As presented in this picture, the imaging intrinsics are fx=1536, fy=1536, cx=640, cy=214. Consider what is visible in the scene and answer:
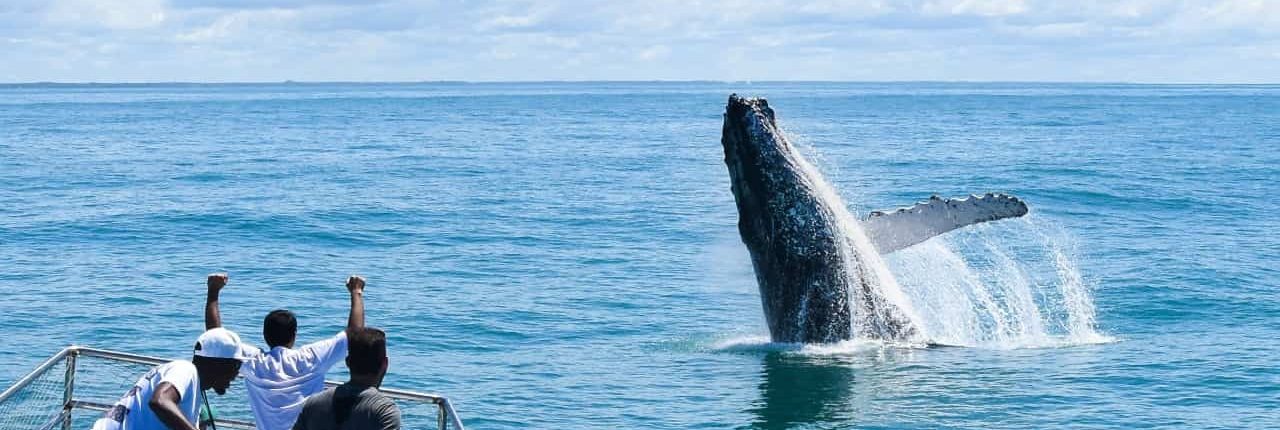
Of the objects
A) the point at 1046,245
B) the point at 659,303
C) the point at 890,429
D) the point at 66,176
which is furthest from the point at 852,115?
the point at 890,429

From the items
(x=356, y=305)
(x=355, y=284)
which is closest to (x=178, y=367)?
(x=356, y=305)

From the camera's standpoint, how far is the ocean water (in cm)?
1484

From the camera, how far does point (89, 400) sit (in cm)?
1277

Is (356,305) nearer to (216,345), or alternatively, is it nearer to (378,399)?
(216,345)

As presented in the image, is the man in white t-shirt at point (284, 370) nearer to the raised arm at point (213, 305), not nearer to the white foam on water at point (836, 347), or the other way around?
the raised arm at point (213, 305)

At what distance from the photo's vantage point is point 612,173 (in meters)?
49.2

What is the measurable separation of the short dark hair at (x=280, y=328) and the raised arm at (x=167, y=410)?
104cm

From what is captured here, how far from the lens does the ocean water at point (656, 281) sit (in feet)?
48.7

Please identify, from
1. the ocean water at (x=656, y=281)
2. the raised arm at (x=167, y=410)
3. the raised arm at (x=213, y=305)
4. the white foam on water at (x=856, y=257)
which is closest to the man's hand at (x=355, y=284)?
the raised arm at (x=213, y=305)

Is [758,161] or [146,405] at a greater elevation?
[758,161]

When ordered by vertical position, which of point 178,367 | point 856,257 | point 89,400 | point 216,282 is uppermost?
point 216,282

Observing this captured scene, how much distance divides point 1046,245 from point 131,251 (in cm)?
1690

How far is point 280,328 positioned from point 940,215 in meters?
7.76

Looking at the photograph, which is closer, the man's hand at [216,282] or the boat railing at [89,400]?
the boat railing at [89,400]
